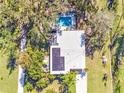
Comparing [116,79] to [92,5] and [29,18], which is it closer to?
[92,5]

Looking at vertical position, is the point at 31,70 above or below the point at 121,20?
below

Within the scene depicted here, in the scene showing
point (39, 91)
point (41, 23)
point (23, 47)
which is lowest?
point (39, 91)

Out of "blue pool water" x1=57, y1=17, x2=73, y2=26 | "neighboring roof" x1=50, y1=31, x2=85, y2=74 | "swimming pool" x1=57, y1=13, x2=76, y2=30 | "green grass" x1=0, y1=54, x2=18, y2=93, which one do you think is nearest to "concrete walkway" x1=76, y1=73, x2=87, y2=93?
"neighboring roof" x1=50, y1=31, x2=85, y2=74

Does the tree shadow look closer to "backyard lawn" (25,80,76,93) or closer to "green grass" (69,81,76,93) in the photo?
"backyard lawn" (25,80,76,93)

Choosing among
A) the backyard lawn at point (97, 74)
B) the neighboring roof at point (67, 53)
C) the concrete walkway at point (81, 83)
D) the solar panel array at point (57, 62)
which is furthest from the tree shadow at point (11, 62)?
the backyard lawn at point (97, 74)

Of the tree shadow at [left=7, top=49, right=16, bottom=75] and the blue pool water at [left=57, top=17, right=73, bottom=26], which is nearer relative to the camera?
the blue pool water at [left=57, top=17, right=73, bottom=26]

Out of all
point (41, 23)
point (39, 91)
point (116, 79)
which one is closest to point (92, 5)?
point (41, 23)
